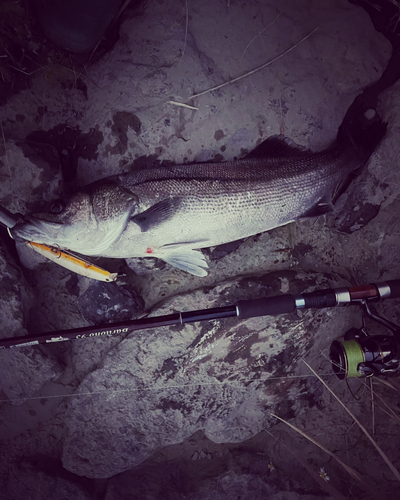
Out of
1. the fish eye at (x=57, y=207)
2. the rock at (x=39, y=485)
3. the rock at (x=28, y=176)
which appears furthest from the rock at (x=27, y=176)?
the rock at (x=39, y=485)

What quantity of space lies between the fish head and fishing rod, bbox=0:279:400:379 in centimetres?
79

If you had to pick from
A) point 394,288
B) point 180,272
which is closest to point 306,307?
point 394,288

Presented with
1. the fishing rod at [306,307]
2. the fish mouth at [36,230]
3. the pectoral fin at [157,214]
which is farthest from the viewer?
the fishing rod at [306,307]

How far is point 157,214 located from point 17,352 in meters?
2.05

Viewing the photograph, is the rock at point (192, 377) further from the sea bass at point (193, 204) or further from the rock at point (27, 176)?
the rock at point (27, 176)

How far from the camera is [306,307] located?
A: 9.45ft

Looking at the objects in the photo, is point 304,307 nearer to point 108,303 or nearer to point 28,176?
point 108,303

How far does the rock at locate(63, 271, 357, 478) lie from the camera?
3.17 meters

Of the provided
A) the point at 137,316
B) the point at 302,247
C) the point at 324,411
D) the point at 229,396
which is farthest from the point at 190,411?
the point at 302,247

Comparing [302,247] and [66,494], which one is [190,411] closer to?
[66,494]

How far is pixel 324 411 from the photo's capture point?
3643 mm

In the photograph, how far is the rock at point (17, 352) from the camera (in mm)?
3074

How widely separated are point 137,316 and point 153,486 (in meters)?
1.99

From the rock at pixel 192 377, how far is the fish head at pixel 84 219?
1018mm
